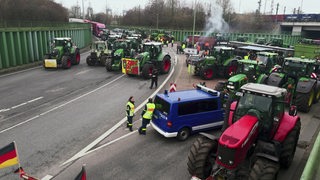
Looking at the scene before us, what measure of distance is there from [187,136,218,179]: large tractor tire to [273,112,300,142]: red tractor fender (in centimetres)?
202

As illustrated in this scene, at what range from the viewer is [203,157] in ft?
23.6

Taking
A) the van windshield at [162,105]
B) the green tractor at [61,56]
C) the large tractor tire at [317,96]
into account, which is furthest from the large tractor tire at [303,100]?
the green tractor at [61,56]

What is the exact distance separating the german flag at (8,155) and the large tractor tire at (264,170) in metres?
5.25

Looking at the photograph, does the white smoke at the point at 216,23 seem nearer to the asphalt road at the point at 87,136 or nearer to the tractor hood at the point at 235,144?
the asphalt road at the point at 87,136

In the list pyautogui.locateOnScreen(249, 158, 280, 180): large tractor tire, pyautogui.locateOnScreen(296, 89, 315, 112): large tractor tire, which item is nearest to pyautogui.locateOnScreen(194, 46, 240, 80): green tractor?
pyautogui.locateOnScreen(296, 89, 315, 112): large tractor tire

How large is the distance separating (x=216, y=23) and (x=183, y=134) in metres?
61.0

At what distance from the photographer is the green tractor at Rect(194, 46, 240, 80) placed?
2109 centimetres

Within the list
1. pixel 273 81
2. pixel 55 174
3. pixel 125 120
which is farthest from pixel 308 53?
pixel 55 174

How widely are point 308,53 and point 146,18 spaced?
227ft

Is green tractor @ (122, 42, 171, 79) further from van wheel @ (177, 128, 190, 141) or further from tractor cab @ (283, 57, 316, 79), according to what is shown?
van wheel @ (177, 128, 190, 141)

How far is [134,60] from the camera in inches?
810

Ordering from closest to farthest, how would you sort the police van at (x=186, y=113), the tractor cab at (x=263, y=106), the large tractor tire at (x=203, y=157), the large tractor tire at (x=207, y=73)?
A: the large tractor tire at (x=203, y=157) < the tractor cab at (x=263, y=106) < the police van at (x=186, y=113) < the large tractor tire at (x=207, y=73)

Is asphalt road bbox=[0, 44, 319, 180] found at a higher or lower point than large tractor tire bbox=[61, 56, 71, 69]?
lower

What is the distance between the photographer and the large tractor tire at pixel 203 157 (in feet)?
23.7
